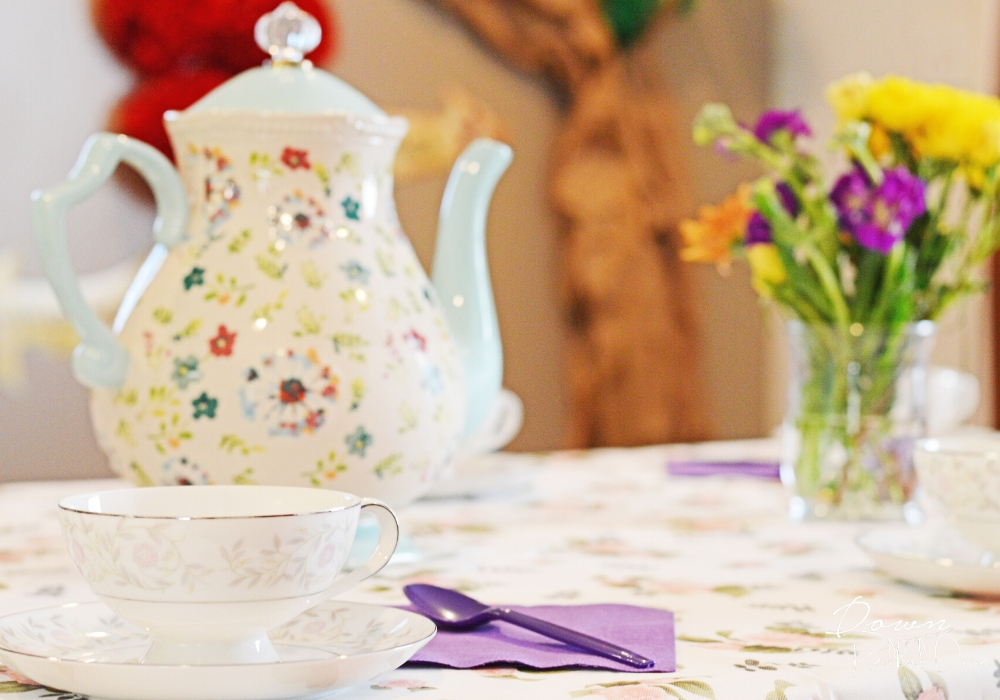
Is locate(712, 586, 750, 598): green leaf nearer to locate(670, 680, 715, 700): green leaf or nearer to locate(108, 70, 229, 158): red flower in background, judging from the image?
locate(670, 680, 715, 700): green leaf

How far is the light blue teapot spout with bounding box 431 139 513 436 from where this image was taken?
767 mm

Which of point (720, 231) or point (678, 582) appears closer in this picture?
point (678, 582)

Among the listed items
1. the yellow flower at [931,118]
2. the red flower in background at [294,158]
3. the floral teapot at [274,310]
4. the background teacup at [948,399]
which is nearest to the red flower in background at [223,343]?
the floral teapot at [274,310]

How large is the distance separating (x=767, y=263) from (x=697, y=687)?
545 mm

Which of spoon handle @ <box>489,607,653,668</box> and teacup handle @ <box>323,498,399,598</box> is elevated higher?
teacup handle @ <box>323,498,399,598</box>

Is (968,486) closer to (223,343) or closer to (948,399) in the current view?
(223,343)

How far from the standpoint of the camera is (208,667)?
0.36 meters

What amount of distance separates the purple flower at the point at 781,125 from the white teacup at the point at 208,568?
583 millimetres

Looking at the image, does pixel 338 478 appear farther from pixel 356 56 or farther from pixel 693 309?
pixel 693 309

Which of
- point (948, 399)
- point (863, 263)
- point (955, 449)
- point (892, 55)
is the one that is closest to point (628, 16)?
point (892, 55)

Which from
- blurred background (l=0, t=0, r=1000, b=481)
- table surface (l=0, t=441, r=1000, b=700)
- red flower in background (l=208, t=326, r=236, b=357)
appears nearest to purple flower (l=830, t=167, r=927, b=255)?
table surface (l=0, t=441, r=1000, b=700)

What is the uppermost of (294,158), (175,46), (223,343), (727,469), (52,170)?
(175,46)

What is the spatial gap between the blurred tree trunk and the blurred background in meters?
0.01

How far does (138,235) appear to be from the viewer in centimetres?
188
